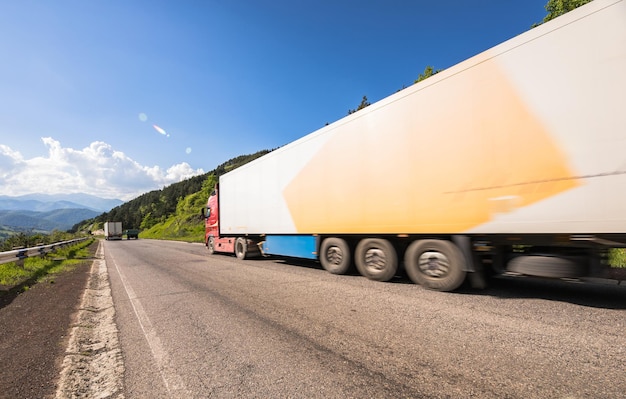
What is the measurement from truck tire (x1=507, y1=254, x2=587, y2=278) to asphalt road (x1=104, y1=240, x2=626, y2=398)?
0.47m

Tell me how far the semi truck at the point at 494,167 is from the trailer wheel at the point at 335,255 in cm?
3

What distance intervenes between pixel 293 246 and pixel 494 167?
5.79m

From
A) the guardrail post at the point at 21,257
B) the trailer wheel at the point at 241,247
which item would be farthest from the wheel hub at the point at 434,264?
the guardrail post at the point at 21,257

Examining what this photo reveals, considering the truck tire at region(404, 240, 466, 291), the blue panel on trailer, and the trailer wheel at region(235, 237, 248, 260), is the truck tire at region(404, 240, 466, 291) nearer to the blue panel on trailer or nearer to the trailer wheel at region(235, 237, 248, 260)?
the blue panel on trailer

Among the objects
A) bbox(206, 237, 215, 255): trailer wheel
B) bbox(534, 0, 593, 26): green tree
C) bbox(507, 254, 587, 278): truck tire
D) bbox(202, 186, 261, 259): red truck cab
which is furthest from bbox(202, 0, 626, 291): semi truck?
bbox(534, 0, 593, 26): green tree

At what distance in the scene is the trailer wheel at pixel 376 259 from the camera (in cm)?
626

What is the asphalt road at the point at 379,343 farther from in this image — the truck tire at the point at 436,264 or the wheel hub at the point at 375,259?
the wheel hub at the point at 375,259

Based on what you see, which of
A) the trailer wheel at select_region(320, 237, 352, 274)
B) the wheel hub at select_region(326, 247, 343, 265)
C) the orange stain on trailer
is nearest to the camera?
the orange stain on trailer

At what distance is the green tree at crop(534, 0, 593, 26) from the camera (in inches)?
539

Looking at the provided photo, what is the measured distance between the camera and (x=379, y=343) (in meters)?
3.23

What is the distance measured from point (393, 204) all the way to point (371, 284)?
175 centimetres

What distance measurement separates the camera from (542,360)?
273cm

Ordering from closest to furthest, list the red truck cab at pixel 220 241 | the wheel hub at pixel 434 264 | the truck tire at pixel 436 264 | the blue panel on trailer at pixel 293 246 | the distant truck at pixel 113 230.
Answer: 1. the truck tire at pixel 436 264
2. the wheel hub at pixel 434 264
3. the blue panel on trailer at pixel 293 246
4. the red truck cab at pixel 220 241
5. the distant truck at pixel 113 230

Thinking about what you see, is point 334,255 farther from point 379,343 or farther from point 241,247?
point 241,247
